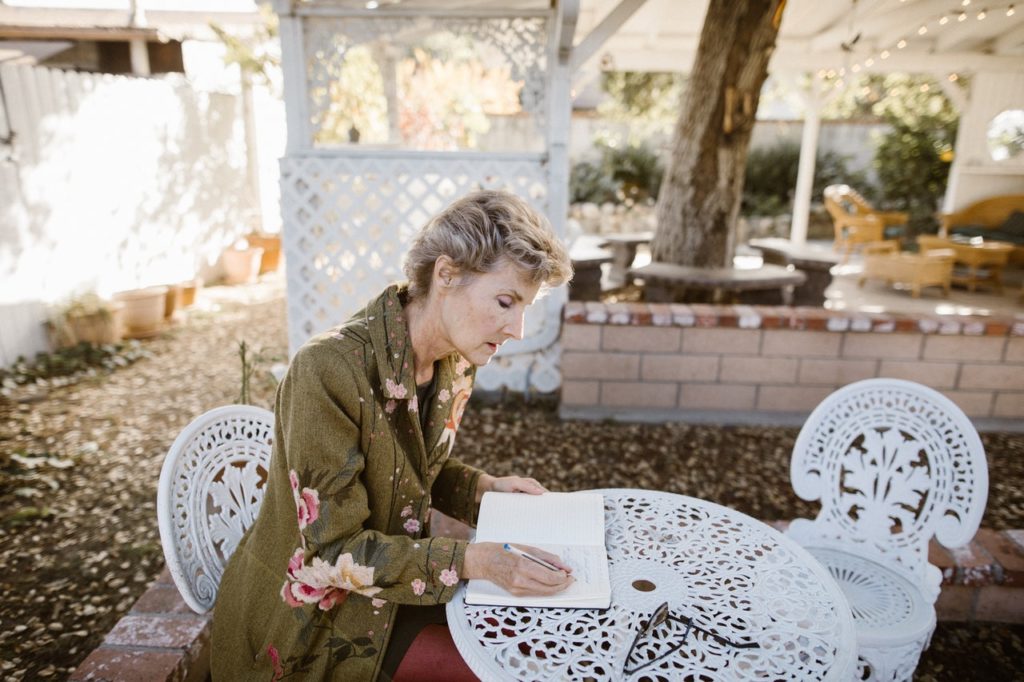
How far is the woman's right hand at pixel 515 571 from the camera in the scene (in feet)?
3.90

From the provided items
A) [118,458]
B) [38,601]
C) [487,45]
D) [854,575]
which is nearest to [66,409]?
[118,458]

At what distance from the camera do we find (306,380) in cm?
120

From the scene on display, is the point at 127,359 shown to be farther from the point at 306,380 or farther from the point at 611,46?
the point at 611,46

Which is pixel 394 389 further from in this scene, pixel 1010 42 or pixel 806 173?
pixel 1010 42

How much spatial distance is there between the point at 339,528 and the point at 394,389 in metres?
0.28

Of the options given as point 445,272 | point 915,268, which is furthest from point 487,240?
point 915,268

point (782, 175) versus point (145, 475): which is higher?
point (782, 175)

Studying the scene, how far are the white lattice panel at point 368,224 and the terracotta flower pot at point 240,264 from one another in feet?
11.8

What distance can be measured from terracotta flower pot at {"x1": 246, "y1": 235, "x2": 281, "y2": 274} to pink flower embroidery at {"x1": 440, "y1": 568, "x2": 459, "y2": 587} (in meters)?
7.25

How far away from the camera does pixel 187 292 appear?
248 inches

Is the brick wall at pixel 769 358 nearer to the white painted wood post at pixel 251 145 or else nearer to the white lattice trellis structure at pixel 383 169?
the white lattice trellis structure at pixel 383 169

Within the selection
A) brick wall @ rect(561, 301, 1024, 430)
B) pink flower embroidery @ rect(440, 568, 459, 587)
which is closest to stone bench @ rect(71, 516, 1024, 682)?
pink flower embroidery @ rect(440, 568, 459, 587)

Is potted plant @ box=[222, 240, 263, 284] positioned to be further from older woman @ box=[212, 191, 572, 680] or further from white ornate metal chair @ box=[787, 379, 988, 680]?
white ornate metal chair @ box=[787, 379, 988, 680]

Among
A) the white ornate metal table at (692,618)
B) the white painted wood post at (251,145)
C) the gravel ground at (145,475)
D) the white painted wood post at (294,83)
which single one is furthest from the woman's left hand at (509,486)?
the white painted wood post at (251,145)
